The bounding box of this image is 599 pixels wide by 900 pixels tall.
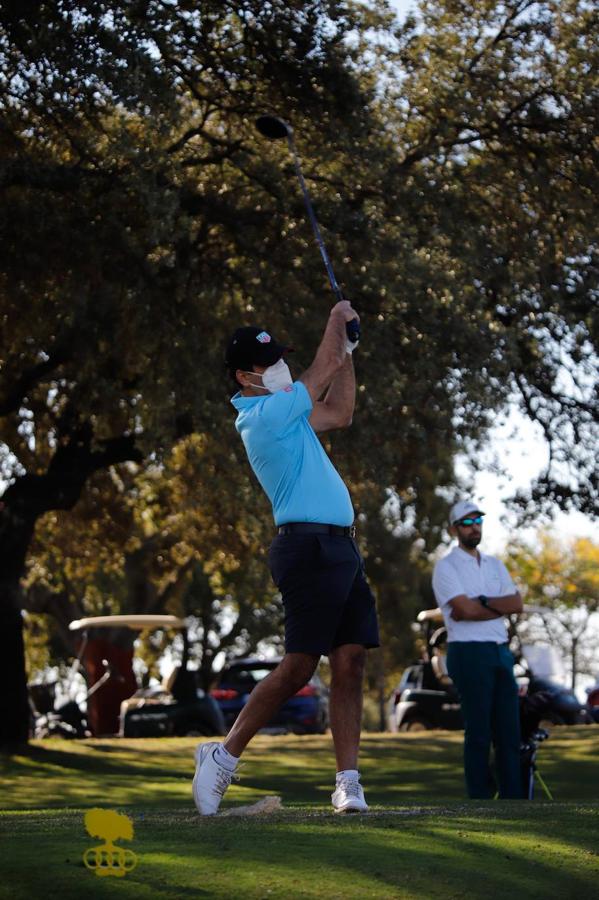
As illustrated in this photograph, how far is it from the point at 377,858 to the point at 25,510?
17.7m

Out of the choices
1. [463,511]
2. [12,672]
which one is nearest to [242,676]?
[12,672]

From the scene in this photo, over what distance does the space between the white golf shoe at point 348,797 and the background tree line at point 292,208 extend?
32.1 ft

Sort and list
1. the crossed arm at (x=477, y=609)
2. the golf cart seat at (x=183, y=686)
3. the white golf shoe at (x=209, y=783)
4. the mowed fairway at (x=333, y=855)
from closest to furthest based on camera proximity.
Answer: the mowed fairway at (x=333, y=855) < the white golf shoe at (x=209, y=783) < the crossed arm at (x=477, y=609) < the golf cart seat at (x=183, y=686)

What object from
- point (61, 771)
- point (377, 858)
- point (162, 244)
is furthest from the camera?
point (61, 771)

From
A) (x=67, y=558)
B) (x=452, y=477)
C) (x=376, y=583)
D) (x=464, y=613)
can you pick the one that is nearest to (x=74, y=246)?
(x=464, y=613)

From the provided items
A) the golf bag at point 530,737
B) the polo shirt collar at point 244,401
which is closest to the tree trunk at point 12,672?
the golf bag at point 530,737

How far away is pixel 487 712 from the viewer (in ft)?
31.5

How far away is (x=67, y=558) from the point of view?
32.9 meters

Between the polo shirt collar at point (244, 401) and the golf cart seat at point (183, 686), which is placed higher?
the polo shirt collar at point (244, 401)

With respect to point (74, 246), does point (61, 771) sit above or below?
below

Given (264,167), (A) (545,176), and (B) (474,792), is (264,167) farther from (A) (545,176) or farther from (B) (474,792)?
(B) (474,792)

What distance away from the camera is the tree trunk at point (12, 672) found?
2139cm

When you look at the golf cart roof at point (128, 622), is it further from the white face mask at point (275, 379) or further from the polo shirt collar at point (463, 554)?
the white face mask at point (275, 379)

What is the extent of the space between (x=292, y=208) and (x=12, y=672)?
8407 mm
